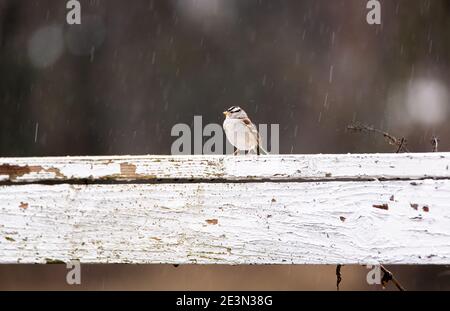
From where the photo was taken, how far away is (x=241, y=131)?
8.50 ft

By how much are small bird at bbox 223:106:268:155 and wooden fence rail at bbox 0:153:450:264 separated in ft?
3.95

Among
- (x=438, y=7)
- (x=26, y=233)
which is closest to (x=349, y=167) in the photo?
(x=26, y=233)

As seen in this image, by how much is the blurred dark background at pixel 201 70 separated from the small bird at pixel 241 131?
591 cm

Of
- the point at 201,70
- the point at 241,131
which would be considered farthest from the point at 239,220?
the point at 201,70

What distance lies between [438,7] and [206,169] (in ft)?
26.7

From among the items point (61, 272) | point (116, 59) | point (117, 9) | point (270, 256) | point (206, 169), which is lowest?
point (61, 272)

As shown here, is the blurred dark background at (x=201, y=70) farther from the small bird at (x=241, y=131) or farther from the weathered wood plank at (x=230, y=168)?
the weathered wood plank at (x=230, y=168)

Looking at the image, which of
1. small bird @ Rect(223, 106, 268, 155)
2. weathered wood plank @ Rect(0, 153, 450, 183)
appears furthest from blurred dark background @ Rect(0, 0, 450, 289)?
weathered wood plank @ Rect(0, 153, 450, 183)

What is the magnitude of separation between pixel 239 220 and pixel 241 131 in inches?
58.4

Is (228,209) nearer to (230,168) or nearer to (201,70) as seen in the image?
(230,168)

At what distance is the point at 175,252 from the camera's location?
1.13m

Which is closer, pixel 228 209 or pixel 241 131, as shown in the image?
pixel 228 209

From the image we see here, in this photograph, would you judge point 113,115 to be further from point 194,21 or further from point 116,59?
point 194,21

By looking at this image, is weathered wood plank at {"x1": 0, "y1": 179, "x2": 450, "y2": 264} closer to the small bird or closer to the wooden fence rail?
the wooden fence rail
